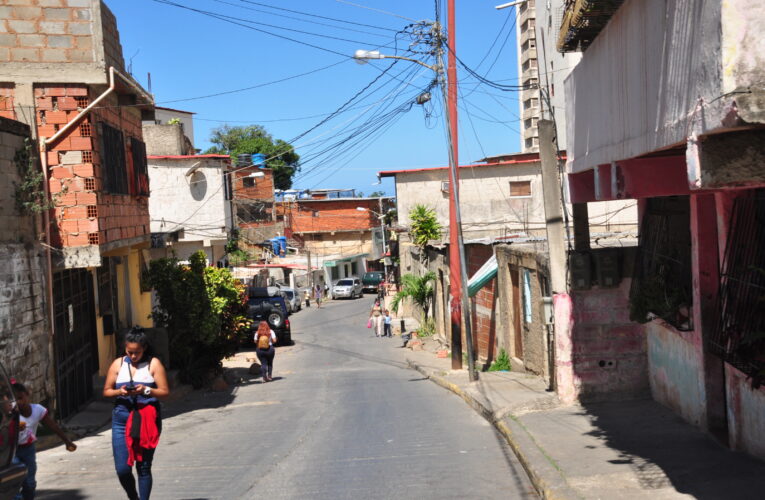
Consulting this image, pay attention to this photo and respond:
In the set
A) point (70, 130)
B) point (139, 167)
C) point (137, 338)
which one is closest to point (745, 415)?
point (137, 338)

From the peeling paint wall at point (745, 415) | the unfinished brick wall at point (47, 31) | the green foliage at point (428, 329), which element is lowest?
the green foliage at point (428, 329)

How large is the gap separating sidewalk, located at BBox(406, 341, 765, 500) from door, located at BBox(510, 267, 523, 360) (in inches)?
203

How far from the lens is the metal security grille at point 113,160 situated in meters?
14.8

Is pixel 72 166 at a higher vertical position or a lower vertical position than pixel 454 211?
higher

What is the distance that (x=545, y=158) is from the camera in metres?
13.0

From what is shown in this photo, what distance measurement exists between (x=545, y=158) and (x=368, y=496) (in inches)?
281

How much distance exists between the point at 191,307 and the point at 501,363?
25.2 feet

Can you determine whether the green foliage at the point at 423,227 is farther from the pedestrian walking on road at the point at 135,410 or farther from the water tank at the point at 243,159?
the pedestrian walking on road at the point at 135,410

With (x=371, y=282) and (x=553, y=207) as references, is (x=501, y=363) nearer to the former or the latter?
(x=553, y=207)

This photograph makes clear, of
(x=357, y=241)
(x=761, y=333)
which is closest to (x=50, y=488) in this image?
(x=761, y=333)

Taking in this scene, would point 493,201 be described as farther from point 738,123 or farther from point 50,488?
point 738,123

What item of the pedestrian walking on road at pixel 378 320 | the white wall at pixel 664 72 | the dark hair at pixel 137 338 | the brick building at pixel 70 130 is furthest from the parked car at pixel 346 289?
the dark hair at pixel 137 338

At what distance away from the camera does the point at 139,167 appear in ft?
61.1

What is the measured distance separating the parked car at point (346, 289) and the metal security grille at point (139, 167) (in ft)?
141
